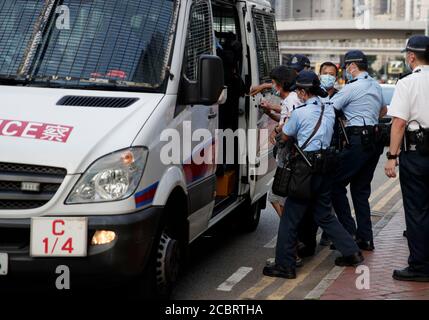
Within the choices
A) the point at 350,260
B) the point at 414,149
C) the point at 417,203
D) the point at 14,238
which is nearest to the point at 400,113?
the point at 414,149

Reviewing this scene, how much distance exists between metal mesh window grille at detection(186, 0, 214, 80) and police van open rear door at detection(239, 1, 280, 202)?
4.39 feet

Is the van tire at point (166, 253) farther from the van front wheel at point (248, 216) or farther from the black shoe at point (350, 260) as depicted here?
the van front wheel at point (248, 216)

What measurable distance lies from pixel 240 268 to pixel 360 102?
194 centimetres

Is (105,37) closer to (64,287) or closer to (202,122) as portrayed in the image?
(202,122)

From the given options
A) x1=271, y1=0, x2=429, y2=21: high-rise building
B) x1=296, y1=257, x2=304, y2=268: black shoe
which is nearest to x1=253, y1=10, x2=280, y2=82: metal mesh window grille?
x1=296, y1=257, x2=304, y2=268: black shoe

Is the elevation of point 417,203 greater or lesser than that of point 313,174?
lesser

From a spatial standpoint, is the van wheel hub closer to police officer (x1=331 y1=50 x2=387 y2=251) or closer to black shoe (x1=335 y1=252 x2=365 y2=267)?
black shoe (x1=335 y1=252 x2=365 y2=267)

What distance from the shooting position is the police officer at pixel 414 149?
20.0ft

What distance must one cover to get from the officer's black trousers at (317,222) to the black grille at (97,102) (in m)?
1.94

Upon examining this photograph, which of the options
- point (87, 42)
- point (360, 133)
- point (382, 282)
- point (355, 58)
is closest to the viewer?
point (87, 42)

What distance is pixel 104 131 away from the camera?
4824 mm

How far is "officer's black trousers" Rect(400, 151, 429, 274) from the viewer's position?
6.17m

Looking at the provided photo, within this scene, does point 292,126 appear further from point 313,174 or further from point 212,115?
point 212,115
